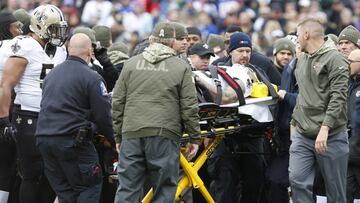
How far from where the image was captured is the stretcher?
32.1 feet

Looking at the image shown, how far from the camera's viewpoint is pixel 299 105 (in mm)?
9484

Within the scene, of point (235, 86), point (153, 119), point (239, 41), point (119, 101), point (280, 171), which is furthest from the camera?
point (239, 41)

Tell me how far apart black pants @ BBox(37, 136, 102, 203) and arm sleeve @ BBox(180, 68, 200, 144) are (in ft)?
3.24

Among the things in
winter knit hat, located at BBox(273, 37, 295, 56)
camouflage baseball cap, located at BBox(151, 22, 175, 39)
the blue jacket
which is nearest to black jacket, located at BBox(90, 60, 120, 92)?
camouflage baseball cap, located at BBox(151, 22, 175, 39)

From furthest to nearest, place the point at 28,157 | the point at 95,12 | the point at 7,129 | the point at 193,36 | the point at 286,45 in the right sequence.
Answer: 1. the point at 95,12
2. the point at 193,36
3. the point at 286,45
4. the point at 28,157
5. the point at 7,129

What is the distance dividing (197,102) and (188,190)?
1229 millimetres

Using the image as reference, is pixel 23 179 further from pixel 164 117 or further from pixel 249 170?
pixel 249 170

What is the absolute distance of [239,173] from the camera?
435 inches

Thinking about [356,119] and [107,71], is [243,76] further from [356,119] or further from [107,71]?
[107,71]

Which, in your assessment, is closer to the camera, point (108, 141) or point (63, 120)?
point (63, 120)

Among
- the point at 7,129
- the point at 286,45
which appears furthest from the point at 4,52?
the point at 286,45

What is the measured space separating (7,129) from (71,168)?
0.89 metres

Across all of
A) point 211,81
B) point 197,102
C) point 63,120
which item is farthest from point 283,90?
point 63,120

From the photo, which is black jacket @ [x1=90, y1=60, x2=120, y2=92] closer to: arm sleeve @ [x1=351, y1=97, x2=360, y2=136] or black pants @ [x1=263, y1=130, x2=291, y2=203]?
black pants @ [x1=263, y1=130, x2=291, y2=203]
